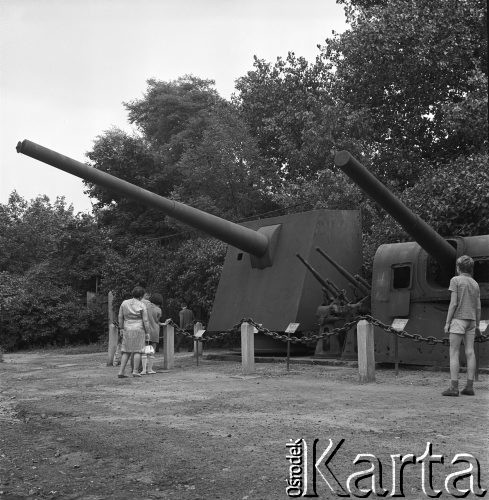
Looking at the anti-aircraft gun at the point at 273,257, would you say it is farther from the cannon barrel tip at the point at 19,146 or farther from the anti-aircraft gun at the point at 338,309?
the cannon barrel tip at the point at 19,146

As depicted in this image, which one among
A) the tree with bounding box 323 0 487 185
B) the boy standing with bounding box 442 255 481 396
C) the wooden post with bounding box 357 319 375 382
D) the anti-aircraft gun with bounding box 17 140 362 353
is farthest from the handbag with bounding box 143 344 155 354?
the tree with bounding box 323 0 487 185

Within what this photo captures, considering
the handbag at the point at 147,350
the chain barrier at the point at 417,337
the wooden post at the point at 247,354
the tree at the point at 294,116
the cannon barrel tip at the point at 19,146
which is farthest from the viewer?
the tree at the point at 294,116

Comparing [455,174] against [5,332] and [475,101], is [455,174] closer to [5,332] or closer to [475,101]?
[475,101]

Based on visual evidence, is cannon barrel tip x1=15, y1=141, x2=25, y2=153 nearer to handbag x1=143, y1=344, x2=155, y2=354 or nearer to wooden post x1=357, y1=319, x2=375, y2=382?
handbag x1=143, y1=344, x2=155, y2=354

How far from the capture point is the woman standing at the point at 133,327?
1093cm

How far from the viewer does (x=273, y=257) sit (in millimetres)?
14469

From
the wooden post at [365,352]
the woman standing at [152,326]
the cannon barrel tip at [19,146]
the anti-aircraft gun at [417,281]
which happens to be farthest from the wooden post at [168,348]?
the wooden post at [365,352]

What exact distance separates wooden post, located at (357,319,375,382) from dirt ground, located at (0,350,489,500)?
8.1 inches

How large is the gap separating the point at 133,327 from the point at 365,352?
11.4ft

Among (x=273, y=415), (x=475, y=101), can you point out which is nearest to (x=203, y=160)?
(x=475, y=101)

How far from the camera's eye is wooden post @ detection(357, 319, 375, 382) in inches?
376

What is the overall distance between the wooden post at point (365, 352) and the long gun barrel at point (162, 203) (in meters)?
4.97

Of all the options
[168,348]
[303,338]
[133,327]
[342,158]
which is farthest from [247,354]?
[342,158]

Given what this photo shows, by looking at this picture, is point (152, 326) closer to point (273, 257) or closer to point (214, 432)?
point (273, 257)
